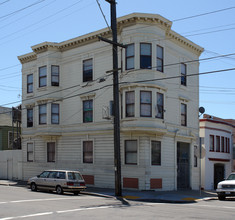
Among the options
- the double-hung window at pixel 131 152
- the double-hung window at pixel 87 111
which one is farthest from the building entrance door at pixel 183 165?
the double-hung window at pixel 87 111

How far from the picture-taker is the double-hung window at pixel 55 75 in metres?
30.8

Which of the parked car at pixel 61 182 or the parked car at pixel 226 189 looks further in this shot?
the parked car at pixel 61 182

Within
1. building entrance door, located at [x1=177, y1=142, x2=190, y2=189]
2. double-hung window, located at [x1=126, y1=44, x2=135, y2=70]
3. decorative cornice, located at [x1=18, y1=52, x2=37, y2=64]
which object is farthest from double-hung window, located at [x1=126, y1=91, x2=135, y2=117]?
decorative cornice, located at [x1=18, y1=52, x2=37, y2=64]

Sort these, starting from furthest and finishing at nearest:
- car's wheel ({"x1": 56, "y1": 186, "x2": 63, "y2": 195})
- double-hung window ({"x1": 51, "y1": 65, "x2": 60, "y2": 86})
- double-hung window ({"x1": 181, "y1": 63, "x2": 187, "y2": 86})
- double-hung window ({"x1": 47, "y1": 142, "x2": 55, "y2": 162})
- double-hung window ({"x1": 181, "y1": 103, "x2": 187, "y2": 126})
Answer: double-hung window ({"x1": 47, "y1": 142, "x2": 55, "y2": 162}) → double-hung window ({"x1": 51, "y1": 65, "x2": 60, "y2": 86}) → double-hung window ({"x1": 181, "y1": 63, "x2": 187, "y2": 86}) → double-hung window ({"x1": 181, "y1": 103, "x2": 187, "y2": 126}) → car's wheel ({"x1": 56, "y1": 186, "x2": 63, "y2": 195})

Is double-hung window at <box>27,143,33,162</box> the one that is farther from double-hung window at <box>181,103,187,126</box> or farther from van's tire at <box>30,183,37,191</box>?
double-hung window at <box>181,103,187,126</box>

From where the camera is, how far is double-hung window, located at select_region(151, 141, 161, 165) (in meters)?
25.5

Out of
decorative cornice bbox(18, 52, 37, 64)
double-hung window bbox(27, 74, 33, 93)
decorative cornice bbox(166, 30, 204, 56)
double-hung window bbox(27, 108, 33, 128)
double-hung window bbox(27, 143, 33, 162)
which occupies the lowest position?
double-hung window bbox(27, 143, 33, 162)

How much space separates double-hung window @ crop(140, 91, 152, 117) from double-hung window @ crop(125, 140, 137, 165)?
2160 millimetres

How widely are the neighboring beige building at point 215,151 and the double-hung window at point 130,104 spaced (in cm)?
1082

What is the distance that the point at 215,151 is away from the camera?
35.6 m

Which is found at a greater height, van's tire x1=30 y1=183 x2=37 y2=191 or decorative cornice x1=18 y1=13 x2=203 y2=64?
decorative cornice x1=18 y1=13 x2=203 y2=64

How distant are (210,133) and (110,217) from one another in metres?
24.4

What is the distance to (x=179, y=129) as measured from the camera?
93.8 feet

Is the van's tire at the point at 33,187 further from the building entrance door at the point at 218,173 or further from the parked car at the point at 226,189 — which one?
the building entrance door at the point at 218,173
